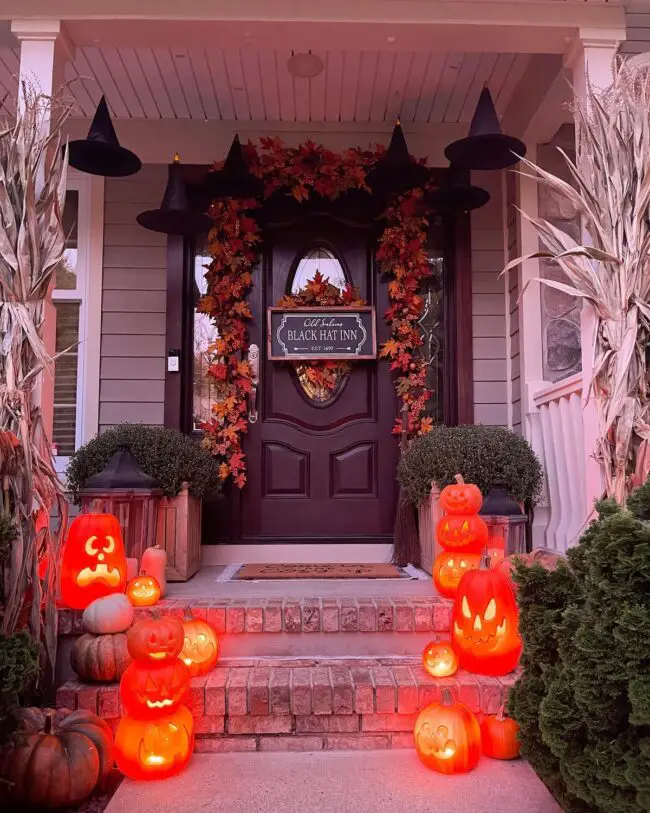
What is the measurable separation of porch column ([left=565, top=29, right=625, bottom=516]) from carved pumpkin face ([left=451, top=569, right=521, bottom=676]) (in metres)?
0.64

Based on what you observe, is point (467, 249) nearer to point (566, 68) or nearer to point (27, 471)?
point (566, 68)

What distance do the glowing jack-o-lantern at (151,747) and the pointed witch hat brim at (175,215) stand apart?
274 centimetres

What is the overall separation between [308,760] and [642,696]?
119 centimetres

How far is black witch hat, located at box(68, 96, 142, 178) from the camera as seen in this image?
→ 140 inches

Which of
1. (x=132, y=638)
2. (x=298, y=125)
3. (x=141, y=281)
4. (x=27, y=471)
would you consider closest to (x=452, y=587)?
(x=132, y=638)

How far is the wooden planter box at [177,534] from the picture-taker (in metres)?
3.39

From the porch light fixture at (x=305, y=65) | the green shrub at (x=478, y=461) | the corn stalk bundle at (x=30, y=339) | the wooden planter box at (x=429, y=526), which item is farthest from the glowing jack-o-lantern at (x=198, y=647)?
the porch light fixture at (x=305, y=65)

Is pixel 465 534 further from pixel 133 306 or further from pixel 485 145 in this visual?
pixel 133 306

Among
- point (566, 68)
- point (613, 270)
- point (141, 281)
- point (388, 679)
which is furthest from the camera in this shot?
point (141, 281)

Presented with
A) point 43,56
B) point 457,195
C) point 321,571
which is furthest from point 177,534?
point 457,195

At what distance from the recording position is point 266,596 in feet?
9.30

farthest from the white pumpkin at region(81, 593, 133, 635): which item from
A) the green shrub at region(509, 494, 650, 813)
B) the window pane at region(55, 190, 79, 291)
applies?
the window pane at region(55, 190, 79, 291)

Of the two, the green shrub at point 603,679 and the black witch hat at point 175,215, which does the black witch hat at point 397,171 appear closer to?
the black witch hat at point 175,215

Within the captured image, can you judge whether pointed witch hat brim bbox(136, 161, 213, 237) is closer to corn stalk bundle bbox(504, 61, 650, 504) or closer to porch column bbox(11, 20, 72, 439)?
porch column bbox(11, 20, 72, 439)
